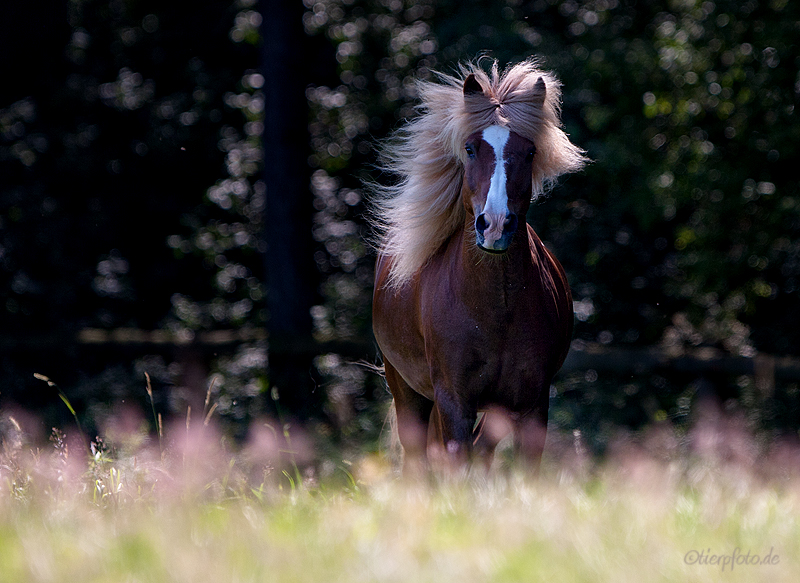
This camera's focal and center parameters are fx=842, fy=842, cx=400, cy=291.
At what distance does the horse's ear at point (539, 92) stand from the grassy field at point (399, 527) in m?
1.72

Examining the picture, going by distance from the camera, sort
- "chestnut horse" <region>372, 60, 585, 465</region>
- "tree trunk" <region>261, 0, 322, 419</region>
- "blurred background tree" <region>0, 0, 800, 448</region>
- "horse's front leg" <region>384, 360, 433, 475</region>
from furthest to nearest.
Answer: "tree trunk" <region>261, 0, 322, 419</region>
"blurred background tree" <region>0, 0, 800, 448</region>
"horse's front leg" <region>384, 360, 433, 475</region>
"chestnut horse" <region>372, 60, 585, 465</region>

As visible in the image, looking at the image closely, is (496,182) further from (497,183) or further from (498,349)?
(498,349)

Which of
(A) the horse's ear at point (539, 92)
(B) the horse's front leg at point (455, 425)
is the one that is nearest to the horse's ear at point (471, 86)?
(A) the horse's ear at point (539, 92)

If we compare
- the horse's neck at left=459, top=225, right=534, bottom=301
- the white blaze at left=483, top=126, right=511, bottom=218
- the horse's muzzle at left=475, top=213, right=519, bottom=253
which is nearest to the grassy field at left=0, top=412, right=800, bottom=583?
the horse's neck at left=459, top=225, right=534, bottom=301

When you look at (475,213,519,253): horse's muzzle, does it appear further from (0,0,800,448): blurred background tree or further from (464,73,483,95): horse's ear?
(0,0,800,448): blurred background tree

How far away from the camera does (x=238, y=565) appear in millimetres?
2334

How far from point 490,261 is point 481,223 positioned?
37cm

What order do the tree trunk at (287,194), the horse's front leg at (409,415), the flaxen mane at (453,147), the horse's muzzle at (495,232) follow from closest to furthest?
the horse's muzzle at (495,232) < the flaxen mane at (453,147) < the horse's front leg at (409,415) < the tree trunk at (287,194)

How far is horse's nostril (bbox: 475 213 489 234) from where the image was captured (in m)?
3.67

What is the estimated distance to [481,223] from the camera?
3.69 m

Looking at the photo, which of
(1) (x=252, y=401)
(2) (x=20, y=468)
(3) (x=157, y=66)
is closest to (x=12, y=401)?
(1) (x=252, y=401)

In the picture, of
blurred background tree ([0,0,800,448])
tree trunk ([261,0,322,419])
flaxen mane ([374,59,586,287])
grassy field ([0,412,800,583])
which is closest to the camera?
grassy field ([0,412,800,583])

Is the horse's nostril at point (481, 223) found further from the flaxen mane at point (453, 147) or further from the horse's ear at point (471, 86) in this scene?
the horse's ear at point (471, 86)

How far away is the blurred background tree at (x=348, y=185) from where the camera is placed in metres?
9.23
